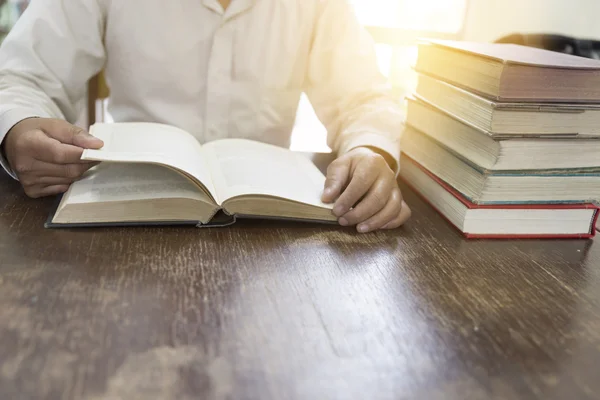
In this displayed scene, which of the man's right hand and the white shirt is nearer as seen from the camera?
the man's right hand

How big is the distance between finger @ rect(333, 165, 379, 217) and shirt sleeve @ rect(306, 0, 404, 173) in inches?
8.6

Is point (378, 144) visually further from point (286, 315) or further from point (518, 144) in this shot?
point (286, 315)

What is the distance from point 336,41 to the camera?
3.85ft

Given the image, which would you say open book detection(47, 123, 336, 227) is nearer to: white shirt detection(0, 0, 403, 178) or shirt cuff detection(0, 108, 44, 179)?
shirt cuff detection(0, 108, 44, 179)

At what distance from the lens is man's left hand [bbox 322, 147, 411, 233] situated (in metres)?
0.74

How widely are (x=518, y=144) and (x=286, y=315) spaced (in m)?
0.42

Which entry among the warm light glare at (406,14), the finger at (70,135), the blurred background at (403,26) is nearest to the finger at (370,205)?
the finger at (70,135)

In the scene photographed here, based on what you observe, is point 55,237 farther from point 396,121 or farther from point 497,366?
point 396,121

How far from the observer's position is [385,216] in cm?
75

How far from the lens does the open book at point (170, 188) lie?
668mm

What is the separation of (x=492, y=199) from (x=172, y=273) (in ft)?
1.49

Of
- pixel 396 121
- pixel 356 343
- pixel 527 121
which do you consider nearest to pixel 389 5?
pixel 396 121

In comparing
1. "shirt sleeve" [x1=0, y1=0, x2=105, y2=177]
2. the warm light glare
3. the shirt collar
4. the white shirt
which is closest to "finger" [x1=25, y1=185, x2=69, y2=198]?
"shirt sleeve" [x1=0, y1=0, x2=105, y2=177]

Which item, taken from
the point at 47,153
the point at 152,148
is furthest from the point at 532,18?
the point at 47,153
